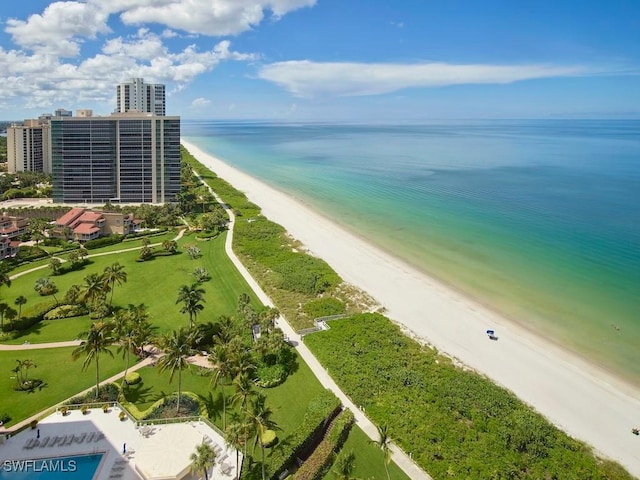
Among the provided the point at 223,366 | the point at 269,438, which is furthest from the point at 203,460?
the point at 223,366

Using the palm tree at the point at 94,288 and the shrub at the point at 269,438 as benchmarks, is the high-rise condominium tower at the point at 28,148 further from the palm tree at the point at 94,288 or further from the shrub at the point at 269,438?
the shrub at the point at 269,438

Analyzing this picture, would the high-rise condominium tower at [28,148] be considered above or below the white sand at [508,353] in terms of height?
above

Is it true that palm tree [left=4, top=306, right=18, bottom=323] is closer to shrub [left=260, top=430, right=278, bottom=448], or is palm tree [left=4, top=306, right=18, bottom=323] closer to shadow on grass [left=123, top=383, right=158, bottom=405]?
shadow on grass [left=123, top=383, right=158, bottom=405]

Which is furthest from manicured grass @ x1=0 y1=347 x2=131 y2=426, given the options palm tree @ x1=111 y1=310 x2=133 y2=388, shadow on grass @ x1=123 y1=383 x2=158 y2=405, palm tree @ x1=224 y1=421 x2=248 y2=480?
palm tree @ x1=224 y1=421 x2=248 y2=480

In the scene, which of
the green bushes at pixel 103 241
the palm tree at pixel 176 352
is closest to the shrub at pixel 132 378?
the palm tree at pixel 176 352

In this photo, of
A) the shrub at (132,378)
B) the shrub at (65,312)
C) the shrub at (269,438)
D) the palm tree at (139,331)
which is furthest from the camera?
the shrub at (65,312)

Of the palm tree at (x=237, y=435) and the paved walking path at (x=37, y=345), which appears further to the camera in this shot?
the paved walking path at (x=37, y=345)

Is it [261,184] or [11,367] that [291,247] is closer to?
[11,367]

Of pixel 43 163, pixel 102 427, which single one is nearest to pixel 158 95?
pixel 43 163
